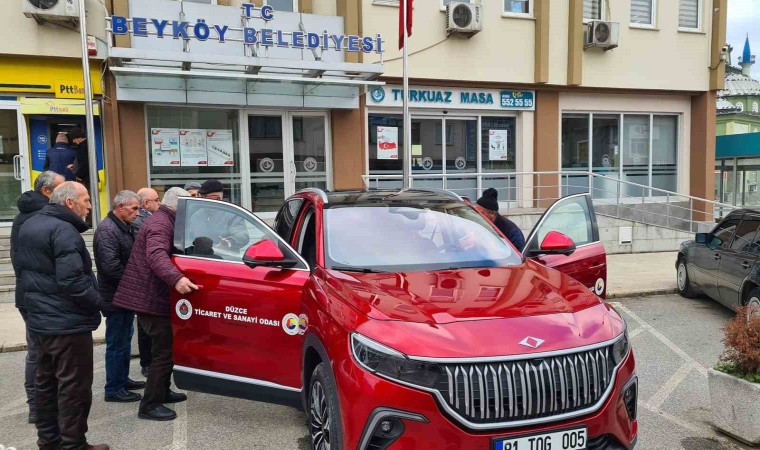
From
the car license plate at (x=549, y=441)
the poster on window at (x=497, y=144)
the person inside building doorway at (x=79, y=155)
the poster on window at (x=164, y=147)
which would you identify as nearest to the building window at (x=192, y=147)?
the poster on window at (x=164, y=147)

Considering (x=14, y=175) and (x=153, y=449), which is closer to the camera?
(x=153, y=449)

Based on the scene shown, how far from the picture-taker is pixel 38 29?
33.9ft

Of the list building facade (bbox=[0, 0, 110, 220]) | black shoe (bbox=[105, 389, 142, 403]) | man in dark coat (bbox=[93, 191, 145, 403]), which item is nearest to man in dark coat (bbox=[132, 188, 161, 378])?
man in dark coat (bbox=[93, 191, 145, 403])

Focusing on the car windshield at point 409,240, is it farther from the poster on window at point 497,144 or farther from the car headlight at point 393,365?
the poster on window at point 497,144

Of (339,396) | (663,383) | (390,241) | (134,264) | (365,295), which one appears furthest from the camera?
(663,383)

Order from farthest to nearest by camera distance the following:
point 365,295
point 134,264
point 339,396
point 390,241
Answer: point 134,264, point 390,241, point 365,295, point 339,396

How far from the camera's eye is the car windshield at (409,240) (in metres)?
3.71

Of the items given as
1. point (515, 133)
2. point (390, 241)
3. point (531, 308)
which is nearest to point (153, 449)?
point (390, 241)

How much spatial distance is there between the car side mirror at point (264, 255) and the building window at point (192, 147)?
850 centimetres

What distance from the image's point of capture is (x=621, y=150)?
15867 millimetres

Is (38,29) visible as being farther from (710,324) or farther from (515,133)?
(710,324)

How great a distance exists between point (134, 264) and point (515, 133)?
11.9 metres

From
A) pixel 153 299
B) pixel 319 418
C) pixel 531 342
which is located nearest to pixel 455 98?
pixel 153 299

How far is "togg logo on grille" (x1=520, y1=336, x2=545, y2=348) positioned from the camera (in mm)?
2722
